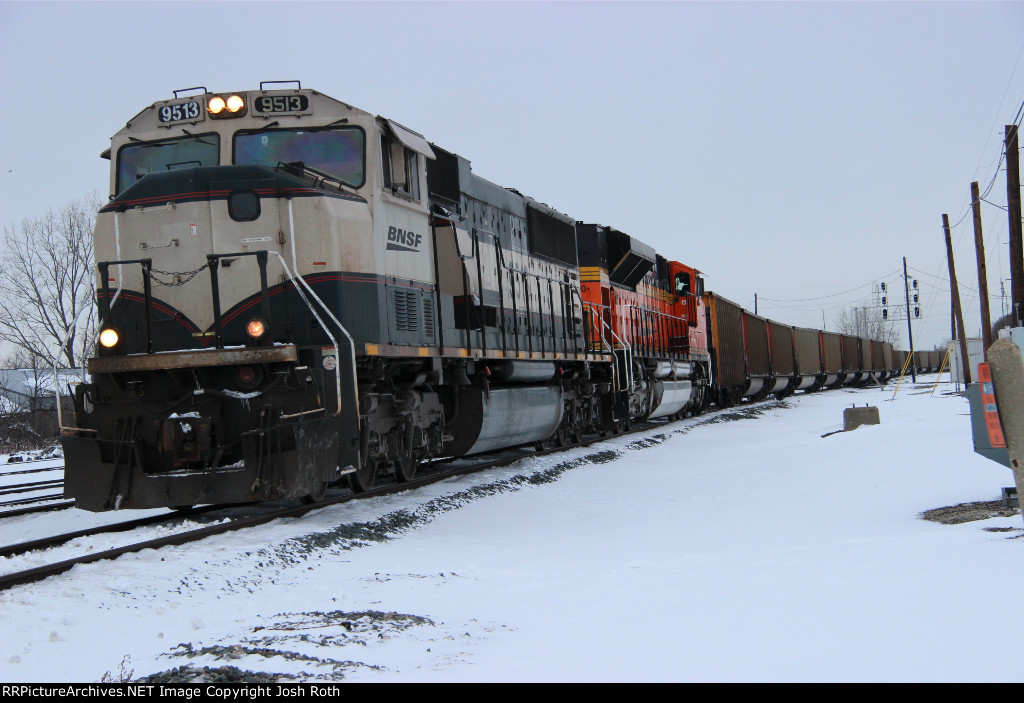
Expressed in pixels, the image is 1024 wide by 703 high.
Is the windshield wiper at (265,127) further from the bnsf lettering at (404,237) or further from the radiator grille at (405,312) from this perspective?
the radiator grille at (405,312)

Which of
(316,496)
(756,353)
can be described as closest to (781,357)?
(756,353)

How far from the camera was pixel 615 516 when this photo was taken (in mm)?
8469

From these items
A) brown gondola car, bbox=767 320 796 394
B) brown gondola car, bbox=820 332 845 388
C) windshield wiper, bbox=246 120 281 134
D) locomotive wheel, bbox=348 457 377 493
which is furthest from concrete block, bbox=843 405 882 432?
brown gondola car, bbox=820 332 845 388

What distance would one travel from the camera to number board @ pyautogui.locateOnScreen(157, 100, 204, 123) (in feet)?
28.0

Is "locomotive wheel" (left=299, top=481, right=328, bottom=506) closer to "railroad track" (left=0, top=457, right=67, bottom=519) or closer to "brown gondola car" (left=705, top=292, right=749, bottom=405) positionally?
"railroad track" (left=0, top=457, right=67, bottom=519)

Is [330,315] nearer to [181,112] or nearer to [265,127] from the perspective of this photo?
[265,127]

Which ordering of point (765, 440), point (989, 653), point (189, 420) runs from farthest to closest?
point (765, 440), point (189, 420), point (989, 653)

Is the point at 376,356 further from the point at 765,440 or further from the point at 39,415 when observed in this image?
the point at 39,415

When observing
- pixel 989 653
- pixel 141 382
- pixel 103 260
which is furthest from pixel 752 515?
pixel 103 260

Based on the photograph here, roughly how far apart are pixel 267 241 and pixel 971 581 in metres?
5.96

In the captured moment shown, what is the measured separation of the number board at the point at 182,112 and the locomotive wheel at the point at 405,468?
3.98 meters

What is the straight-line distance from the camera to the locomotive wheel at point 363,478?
9.31 meters

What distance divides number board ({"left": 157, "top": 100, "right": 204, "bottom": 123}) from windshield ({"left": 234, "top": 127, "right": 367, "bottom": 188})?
449mm

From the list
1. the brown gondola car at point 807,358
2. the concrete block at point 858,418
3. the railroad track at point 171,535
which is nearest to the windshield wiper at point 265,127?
the railroad track at point 171,535
